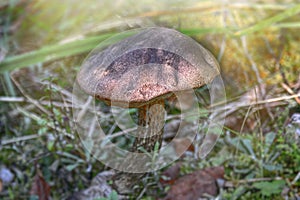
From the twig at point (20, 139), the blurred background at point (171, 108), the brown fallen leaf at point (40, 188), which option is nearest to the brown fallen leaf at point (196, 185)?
the blurred background at point (171, 108)

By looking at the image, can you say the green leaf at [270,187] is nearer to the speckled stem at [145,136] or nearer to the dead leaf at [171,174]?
the dead leaf at [171,174]

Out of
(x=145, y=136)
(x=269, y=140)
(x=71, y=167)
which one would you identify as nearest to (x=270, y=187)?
(x=269, y=140)

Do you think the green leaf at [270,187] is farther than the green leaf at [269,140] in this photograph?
No

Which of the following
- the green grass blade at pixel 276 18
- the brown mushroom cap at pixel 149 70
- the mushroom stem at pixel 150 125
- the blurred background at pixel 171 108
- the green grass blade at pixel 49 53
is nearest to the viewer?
the brown mushroom cap at pixel 149 70

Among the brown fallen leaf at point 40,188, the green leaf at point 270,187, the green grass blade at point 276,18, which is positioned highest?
the green grass blade at point 276,18

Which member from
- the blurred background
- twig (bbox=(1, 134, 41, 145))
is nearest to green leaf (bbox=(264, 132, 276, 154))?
the blurred background

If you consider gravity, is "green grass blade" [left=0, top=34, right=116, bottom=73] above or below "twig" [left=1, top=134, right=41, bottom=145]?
above

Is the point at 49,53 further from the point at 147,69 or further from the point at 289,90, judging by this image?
the point at 289,90

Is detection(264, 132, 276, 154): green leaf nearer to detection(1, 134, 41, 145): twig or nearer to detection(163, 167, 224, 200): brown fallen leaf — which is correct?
detection(163, 167, 224, 200): brown fallen leaf
